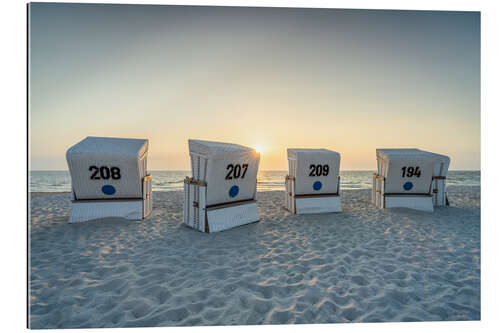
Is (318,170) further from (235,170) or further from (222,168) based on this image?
(222,168)

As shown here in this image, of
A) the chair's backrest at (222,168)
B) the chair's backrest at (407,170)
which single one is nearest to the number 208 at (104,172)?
the chair's backrest at (222,168)

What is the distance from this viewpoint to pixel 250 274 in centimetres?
327

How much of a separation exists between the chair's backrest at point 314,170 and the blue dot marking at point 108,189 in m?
5.19

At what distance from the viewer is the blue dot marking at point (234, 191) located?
566 centimetres

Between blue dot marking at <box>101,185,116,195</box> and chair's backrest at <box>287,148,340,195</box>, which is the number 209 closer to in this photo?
chair's backrest at <box>287,148,340,195</box>

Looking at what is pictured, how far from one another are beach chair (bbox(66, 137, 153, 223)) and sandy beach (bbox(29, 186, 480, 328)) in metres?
0.35

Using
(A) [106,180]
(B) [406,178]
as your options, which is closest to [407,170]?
A: (B) [406,178]

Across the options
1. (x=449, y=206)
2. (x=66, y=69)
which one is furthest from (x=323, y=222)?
(x=66, y=69)

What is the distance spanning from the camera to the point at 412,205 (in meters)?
7.37

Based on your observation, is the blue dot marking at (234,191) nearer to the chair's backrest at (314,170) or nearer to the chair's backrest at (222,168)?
the chair's backrest at (222,168)
